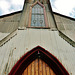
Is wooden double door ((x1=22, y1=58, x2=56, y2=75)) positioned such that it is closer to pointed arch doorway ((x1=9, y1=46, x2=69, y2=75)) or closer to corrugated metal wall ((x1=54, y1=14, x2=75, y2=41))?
pointed arch doorway ((x1=9, y1=46, x2=69, y2=75))

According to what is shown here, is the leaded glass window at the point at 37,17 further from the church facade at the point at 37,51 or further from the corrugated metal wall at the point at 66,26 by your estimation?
the corrugated metal wall at the point at 66,26

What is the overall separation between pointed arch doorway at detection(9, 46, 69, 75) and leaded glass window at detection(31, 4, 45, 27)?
2288 mm

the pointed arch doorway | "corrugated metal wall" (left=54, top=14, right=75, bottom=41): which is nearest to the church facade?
the pointed arch doorway

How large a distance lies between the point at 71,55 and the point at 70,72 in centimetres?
90

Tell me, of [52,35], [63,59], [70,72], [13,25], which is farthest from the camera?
[13,25]

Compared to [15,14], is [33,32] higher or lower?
lower

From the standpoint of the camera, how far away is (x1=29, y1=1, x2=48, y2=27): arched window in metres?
5.90

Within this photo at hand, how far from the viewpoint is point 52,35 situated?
4883 mm

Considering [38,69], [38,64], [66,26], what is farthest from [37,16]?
[38,69]

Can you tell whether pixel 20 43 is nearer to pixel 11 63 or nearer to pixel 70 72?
pixel 11 63

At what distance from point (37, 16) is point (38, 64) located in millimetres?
4207

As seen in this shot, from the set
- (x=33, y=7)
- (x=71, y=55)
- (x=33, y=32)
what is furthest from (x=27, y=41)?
(x=33, y=7)

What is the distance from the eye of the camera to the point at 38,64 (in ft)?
13.0

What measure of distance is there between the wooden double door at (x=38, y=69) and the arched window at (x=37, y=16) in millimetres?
2870
